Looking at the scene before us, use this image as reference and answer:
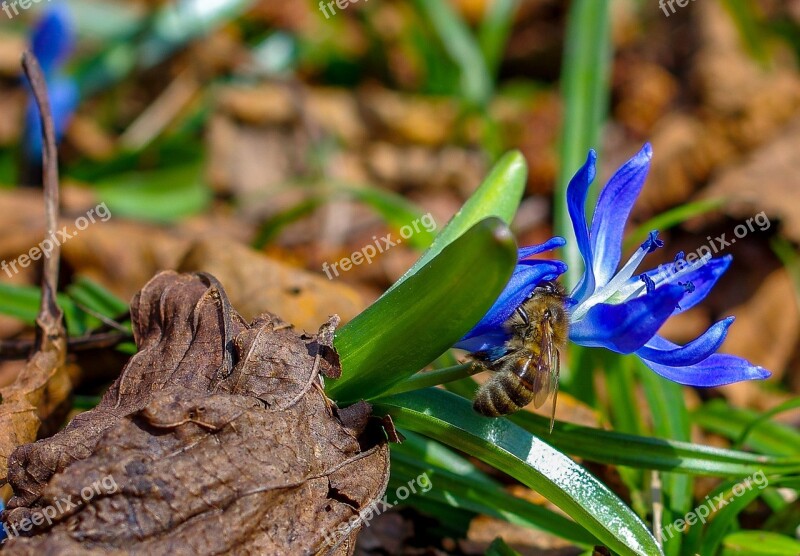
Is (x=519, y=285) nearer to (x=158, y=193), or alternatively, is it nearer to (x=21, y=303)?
(x=21, y=303)

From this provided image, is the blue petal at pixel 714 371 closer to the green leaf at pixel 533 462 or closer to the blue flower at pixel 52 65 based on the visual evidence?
the green leaf at pixel 533 462

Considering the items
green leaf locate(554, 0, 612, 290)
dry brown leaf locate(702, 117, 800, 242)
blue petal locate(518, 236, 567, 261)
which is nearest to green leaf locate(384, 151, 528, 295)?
blue petal locate(518, 236, 567, 261)

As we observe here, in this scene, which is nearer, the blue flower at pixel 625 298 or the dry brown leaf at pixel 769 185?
the blue flower at pixel 625 298

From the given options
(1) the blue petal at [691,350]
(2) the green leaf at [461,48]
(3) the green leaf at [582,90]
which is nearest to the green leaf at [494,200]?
(1) the blue petal at [691,350]

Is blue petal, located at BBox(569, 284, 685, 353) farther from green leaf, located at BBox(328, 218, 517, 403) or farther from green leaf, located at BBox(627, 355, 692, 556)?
green leaf, located at BBox(627, 355, 692, 556)

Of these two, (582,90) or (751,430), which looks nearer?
(751,430)

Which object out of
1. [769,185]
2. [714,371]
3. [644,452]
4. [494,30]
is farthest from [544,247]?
[494,30]
